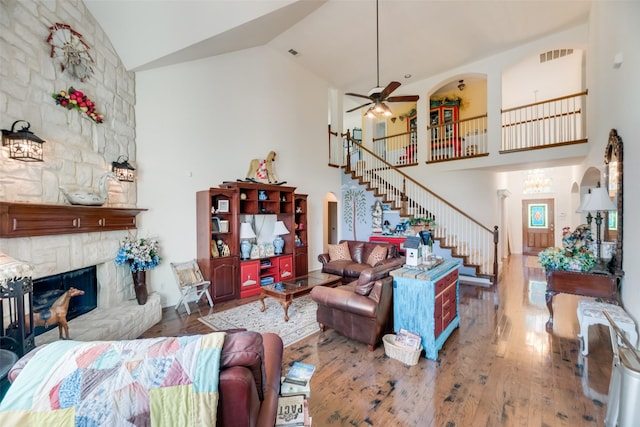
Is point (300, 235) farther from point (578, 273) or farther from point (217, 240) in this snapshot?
point (578, 273)

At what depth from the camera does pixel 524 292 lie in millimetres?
5051

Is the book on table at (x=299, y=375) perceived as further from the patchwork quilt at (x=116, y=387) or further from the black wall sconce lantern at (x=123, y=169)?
the black wall sconce lantern at (x=123, y=169)

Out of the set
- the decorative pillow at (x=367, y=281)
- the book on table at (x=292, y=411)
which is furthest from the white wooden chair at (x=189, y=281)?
the book on table at (x=292, y=411)

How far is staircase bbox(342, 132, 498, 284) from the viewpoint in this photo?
5766mm

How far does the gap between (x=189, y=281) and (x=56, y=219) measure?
6.22 ft

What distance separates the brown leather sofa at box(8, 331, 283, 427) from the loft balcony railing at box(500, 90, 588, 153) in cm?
702

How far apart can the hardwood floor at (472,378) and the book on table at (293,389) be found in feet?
2.01

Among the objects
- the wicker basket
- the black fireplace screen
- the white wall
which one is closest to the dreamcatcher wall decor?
the white wall

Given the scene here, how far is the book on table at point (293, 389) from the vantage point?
1.53 m

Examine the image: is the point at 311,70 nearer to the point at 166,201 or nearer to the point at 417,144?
the point at 417,144

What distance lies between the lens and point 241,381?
1.02 metres

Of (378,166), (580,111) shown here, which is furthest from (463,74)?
(378,166)

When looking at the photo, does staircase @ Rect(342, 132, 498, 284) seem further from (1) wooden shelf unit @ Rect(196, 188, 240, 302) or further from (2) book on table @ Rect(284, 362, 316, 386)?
(2) book on table @ Rect(284, 362, 316, 386)

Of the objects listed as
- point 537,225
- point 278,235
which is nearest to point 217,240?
point 278,235
